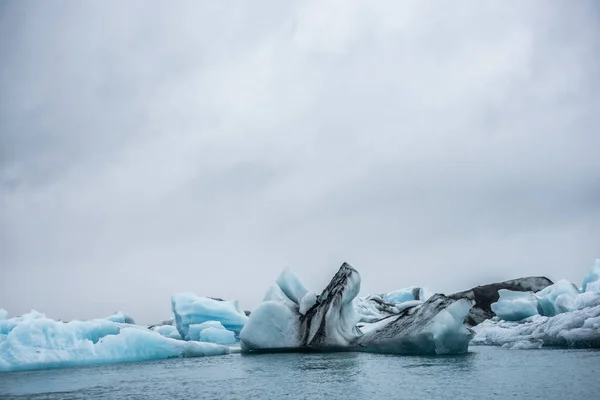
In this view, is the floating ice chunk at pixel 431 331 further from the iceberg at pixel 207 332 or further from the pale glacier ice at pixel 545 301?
the iceberg at pixel 207 332

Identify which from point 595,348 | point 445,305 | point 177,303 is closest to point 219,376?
point 445,305

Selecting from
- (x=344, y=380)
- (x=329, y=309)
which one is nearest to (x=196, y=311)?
(x=329, y=309)

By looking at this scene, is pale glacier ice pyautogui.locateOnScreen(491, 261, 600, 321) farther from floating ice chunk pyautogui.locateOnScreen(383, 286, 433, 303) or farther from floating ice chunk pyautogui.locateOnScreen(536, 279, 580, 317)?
floating ice chunk pyautogui.locateOnScreen(383, 286, 433, 303)

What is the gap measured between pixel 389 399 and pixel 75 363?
1107 cm

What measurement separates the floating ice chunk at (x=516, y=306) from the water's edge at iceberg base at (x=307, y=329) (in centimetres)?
4

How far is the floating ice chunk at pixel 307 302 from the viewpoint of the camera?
57.6 ft

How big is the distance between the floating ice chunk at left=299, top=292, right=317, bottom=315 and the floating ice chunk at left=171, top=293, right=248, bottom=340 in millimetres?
5274

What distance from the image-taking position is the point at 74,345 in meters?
14.5

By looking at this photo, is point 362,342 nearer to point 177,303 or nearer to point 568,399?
point 177,303

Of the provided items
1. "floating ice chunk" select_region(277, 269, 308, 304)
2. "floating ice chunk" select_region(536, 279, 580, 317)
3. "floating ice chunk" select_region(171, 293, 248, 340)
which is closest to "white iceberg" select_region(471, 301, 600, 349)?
"floating ice chunk" select_region(536, 279, 580, 317)

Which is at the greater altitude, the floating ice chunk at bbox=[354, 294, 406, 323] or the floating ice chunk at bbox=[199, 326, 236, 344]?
the floating ice chunk at bbox=[354, 294, 406, 323]

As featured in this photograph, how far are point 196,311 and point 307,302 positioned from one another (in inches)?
228

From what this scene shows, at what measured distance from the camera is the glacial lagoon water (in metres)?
7.19

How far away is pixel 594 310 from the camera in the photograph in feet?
41.6
